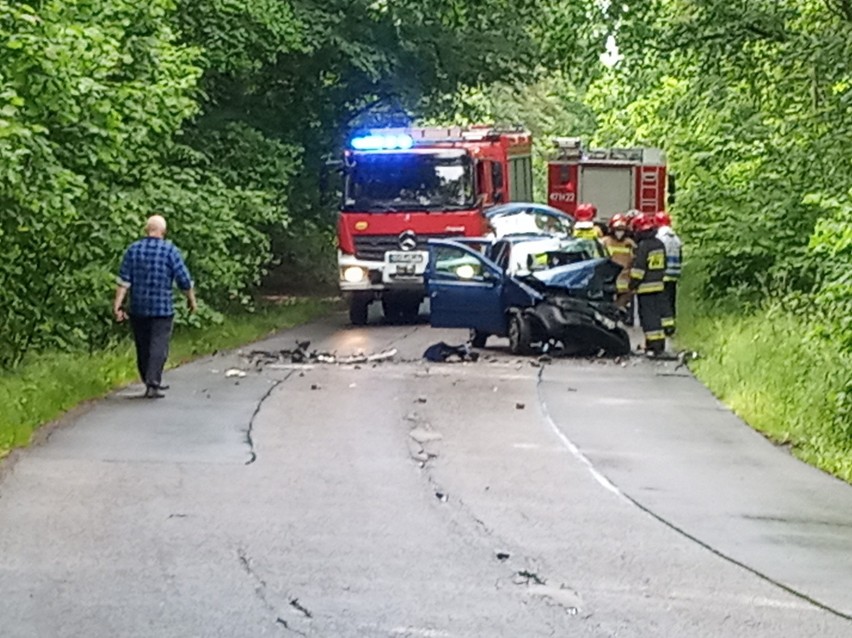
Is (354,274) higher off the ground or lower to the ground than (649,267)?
lower

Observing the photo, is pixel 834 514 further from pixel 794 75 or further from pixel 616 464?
pixel 794 75

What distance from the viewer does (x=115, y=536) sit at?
329 inches

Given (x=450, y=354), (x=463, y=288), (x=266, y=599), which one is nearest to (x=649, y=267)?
(x=463, y=288)

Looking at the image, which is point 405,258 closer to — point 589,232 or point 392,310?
point 392,310

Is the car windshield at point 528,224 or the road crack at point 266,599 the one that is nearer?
the road crack at point 266,599

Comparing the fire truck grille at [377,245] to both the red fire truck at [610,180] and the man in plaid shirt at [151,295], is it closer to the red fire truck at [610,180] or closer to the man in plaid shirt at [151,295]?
the man in plaid shirt at [151,295]

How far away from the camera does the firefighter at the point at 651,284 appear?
19250 mm

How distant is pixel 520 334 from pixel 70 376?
642 centimetres

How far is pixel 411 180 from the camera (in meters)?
25.1

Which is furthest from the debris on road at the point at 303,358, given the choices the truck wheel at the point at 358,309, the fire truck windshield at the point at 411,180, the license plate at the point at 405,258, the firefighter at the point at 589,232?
the truck wheel at the point at 358,309

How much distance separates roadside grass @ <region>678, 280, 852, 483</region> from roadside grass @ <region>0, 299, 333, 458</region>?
19.3 ft

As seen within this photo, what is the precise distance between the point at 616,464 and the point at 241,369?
7199 millimetres

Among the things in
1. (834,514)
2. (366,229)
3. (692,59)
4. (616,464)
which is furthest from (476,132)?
(834,514)

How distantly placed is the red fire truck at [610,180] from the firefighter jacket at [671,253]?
15352mm
